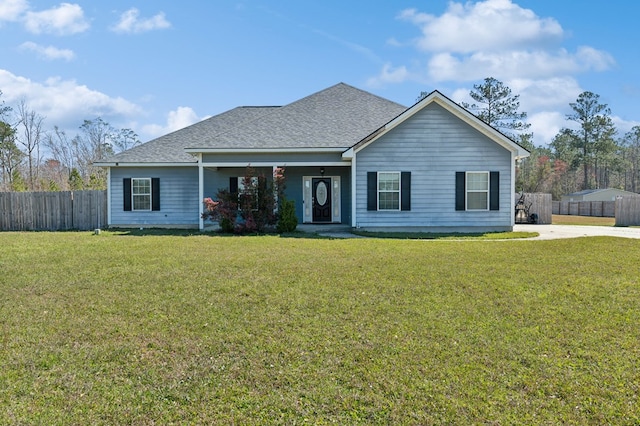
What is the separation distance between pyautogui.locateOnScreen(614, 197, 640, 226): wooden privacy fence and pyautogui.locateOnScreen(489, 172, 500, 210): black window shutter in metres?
10.2

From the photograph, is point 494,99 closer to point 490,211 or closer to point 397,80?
point 397,80

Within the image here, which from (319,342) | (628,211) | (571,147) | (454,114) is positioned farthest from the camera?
(571,147)

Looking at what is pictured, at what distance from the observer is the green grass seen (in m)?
3.39

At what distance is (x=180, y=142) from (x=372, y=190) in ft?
30.3

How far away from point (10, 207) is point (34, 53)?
7493mm

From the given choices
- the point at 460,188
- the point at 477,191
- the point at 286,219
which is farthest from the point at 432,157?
the point at 286,219

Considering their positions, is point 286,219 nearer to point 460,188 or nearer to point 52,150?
point 460,188

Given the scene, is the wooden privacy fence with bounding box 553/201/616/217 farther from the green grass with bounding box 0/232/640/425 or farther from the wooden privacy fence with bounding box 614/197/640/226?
the green grass with bounding box 0/232/640/425

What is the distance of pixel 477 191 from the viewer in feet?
50.6

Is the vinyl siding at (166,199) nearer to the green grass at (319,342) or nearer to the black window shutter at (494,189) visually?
the green grass at (319,342)

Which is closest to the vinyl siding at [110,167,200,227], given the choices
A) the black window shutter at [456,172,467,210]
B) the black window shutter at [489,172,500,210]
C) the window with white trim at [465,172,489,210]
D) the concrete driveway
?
the black window shutter at [456,172,467,210]

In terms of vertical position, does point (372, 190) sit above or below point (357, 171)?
below

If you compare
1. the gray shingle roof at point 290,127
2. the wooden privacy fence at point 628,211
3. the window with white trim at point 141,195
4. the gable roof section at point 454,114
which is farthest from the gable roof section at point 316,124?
the wooden privacy fence at point 628,211

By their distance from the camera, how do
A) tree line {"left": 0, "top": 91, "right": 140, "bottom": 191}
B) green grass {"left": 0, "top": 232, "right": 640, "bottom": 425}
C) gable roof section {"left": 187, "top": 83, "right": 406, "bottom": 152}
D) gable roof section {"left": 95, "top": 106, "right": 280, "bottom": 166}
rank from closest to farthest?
1. green grass {"left": 0, "top": 232, "right": 640, "bottom": 425}
2. gable roof section {"left": 187, "top": 83, "right": 406, "bottom": 152}
3. gable roof section {"left": 95, "top": 106, "right": 280, "bottom": 166}
4. tree line {"left": 0, "top": 91, "right": 140, "bottom": 191}
